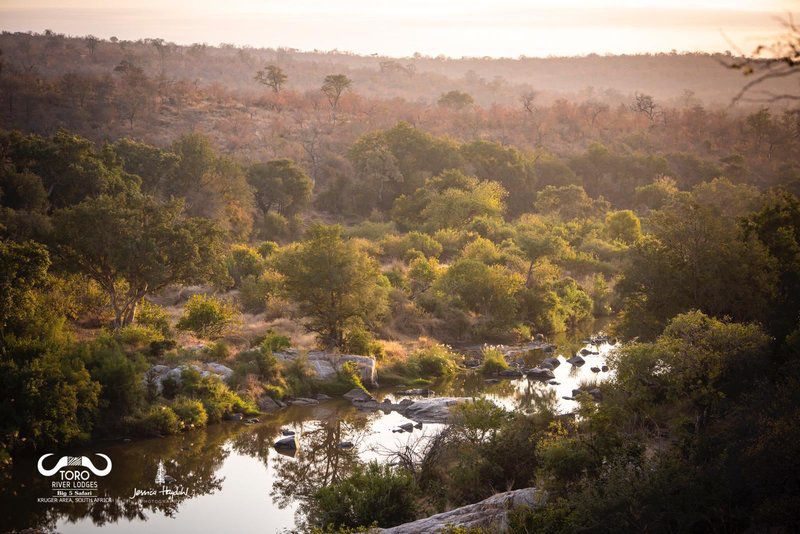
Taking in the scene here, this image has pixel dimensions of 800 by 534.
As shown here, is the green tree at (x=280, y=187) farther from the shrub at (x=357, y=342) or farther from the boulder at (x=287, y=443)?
the boulder at (x=287, y=443)

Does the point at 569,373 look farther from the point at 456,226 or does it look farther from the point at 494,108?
the point at 494,108

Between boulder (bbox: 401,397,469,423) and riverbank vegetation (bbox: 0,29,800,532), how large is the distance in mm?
3792

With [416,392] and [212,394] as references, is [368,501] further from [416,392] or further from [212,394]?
[416,392]

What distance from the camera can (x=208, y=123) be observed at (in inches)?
3413

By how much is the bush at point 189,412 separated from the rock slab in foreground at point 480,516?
1403cm

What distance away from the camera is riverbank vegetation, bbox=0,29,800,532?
1755 centimetres

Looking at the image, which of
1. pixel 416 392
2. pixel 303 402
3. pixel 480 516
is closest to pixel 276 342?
pixel 303 402

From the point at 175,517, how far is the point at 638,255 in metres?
23.6

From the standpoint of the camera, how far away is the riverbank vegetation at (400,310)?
17547 millimetres

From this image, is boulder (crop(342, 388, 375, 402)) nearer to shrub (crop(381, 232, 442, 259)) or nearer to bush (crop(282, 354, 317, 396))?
bush (crop(282, 354, 317, 396))

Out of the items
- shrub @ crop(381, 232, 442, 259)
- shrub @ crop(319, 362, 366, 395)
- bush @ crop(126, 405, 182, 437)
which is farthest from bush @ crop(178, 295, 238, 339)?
shrub @ crop(381, 232, 442, 259)

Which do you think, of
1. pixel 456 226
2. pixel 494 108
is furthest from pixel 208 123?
pixel 494 108

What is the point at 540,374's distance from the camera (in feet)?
125

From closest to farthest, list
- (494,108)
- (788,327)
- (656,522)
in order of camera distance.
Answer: (656,522) → (788,327) → (494,108)
